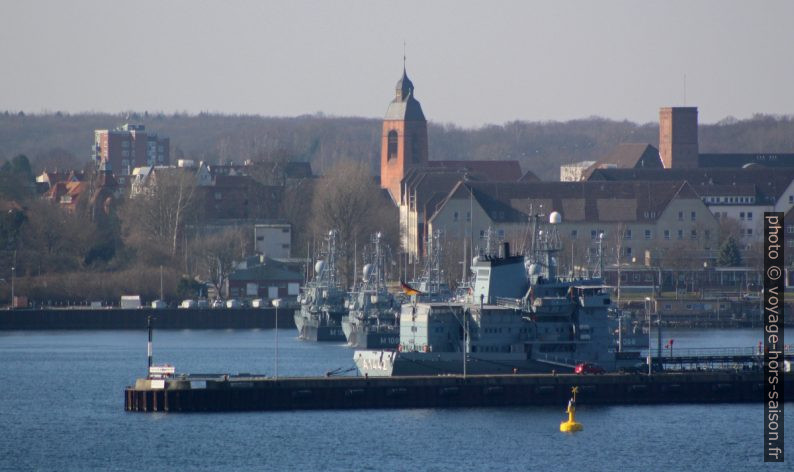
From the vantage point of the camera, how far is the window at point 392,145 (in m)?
169

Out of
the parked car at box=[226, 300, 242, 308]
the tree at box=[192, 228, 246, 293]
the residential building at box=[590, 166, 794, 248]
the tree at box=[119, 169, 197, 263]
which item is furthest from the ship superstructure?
the residential building at box=[590, 166, 794, 248]

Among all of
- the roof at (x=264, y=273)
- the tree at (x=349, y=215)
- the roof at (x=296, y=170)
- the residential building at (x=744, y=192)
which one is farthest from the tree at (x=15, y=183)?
the residential building at (x=744, y=192)

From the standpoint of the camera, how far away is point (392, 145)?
170 metres

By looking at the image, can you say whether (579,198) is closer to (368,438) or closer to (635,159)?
(635,159)

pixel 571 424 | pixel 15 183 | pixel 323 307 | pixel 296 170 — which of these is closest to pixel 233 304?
pixel 323 307

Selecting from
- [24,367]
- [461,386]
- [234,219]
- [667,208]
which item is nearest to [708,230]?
[667,208]

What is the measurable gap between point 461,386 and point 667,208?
242ft

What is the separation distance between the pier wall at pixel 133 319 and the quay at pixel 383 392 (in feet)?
162

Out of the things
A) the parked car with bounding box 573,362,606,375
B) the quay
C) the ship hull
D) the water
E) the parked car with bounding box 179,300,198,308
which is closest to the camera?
the water

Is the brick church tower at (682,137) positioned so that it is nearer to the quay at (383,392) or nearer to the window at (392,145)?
the window at (392,145)

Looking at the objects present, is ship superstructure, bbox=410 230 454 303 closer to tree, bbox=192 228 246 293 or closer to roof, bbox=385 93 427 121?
tree, bbox=192 228 246 293

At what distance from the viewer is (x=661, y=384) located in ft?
230

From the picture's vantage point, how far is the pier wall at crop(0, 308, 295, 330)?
116812 mm

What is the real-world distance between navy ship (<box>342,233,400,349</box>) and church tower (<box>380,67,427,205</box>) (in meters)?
58.2
